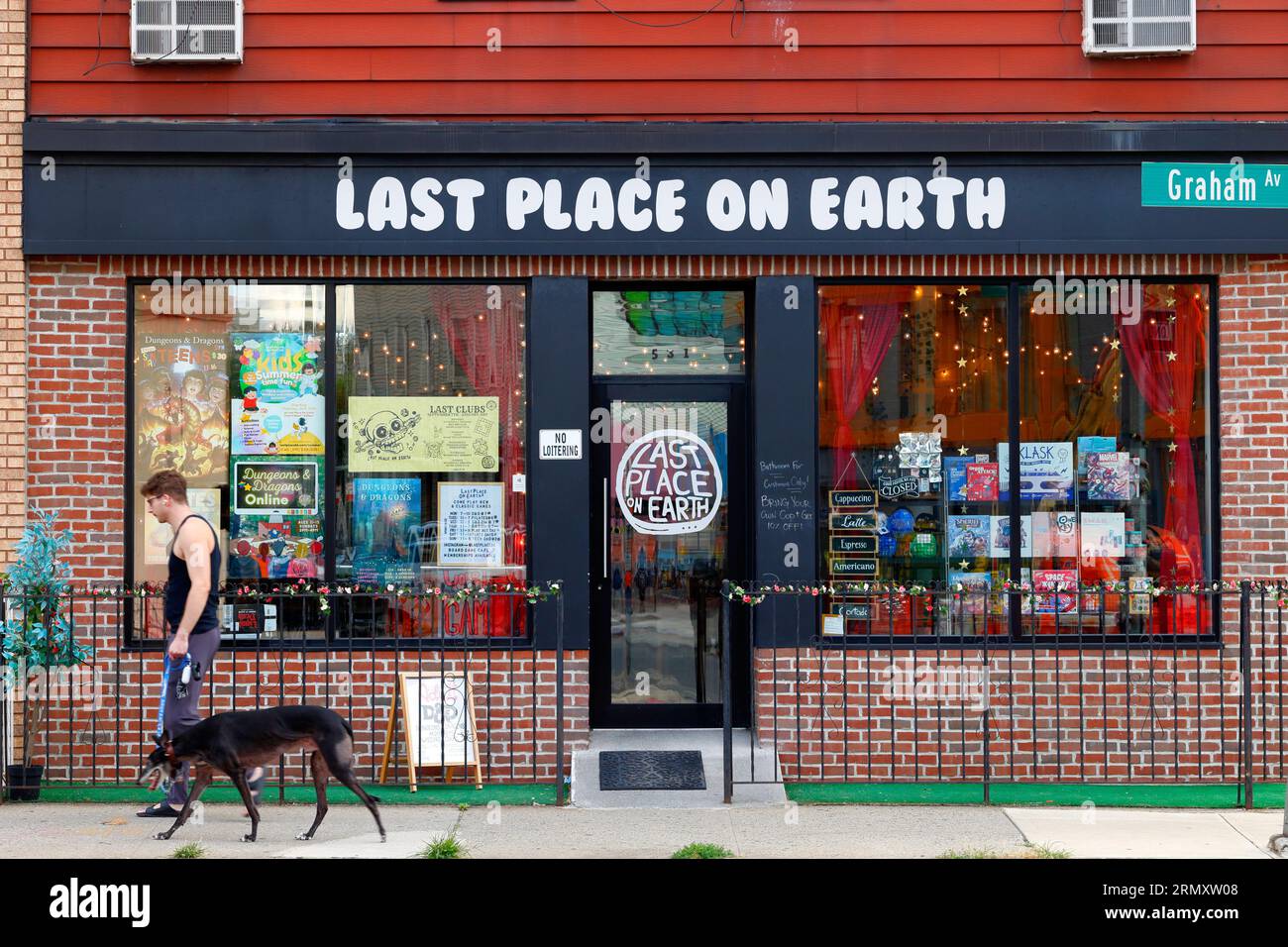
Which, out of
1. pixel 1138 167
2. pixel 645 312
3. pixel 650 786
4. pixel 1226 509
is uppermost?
pixel 1138 167

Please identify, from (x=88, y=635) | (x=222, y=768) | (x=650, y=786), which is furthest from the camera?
(x=88, y=635)

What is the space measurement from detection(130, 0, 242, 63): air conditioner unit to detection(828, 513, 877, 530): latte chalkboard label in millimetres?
5308

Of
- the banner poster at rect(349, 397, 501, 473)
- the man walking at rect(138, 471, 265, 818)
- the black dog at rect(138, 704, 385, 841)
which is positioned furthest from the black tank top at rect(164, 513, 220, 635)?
the banner poster at rect(349, 397, 501, 473)

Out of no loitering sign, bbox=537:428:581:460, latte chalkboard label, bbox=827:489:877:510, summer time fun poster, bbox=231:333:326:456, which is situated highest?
summer time fun poster, bbox=231:333:326:456

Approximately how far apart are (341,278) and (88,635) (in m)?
3.06

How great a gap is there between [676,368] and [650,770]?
292 cm

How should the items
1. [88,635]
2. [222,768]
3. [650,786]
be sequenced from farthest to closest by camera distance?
[88,635], [650,786], [222,768]

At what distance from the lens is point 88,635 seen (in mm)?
9578

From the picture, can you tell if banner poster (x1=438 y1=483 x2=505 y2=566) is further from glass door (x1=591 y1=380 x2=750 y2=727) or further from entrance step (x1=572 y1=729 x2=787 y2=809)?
entrance step (x1=572 y1=729 x2=787 y2=809)

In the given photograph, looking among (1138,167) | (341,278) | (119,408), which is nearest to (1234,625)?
(1138,167)

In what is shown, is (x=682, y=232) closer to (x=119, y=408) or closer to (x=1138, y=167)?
(x=1138, y=167)

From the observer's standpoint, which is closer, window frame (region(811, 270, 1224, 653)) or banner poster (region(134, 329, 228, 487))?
window frame (region(811, 270, 1224, 653))

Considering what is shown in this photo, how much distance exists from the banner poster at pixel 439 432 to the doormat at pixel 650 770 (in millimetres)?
2239

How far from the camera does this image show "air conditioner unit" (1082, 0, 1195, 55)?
9602 millimetres
